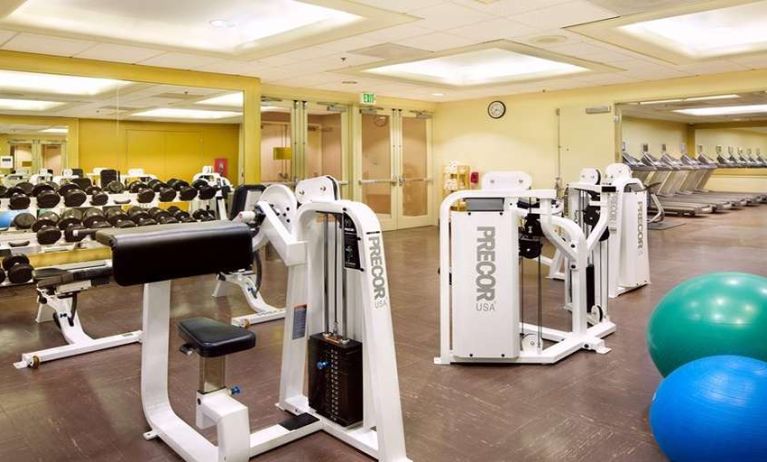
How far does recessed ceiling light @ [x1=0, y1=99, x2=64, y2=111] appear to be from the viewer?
5898 millimetres

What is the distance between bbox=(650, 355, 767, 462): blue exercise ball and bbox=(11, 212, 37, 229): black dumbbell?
530 centimetres

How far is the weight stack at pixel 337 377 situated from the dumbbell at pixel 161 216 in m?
3.80

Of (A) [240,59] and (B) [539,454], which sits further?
(A) [240,59]

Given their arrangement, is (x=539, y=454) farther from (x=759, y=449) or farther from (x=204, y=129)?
(x=204, y=129)

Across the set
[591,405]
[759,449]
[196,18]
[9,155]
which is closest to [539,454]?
[591,405]

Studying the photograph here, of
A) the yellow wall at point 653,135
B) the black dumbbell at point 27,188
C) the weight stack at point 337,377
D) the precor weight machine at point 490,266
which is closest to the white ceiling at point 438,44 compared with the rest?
the black dumbbell at point 27,188

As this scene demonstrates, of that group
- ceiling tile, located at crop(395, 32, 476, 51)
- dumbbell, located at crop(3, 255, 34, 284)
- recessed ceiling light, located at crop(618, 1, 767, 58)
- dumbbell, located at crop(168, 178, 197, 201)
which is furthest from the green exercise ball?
dumbbell, located at crop(168, 178, 197, 201)

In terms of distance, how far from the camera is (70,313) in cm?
411

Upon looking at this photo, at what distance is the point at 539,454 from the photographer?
2420 mm

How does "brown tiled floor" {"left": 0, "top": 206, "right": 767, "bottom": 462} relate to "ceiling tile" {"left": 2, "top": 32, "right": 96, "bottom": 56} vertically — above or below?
below

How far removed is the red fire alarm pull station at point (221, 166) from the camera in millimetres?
7715

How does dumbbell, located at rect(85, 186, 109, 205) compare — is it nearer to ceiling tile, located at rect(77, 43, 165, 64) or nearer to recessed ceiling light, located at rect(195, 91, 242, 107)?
ceiling tile, located at rect(77, 43, 165, 64)

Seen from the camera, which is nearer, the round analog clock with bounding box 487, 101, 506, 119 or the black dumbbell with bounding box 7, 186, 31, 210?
the black dumbbell with bounding box 7, 186, 31, 210

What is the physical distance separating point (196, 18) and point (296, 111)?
352 cm
